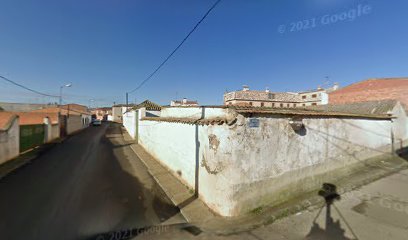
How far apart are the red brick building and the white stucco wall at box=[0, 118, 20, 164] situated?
104ft

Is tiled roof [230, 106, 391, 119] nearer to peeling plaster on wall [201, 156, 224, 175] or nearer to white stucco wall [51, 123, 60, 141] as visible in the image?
peeling plaster on wall [201, 156, 224, 175]

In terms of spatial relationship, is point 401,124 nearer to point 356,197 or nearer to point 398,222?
point 356,197

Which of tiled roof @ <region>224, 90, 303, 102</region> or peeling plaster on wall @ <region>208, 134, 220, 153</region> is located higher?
tiled roof @ <region>224, 90, 303, 102</region>

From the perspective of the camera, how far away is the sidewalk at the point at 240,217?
4617 mm

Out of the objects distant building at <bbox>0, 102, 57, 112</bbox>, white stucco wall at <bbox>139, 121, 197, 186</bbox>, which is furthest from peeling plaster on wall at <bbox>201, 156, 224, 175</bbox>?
distant building at <bbox>0, 102, 57, 112</bbox>

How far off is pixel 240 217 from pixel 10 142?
1230 cm

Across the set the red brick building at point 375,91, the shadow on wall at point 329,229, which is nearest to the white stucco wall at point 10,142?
the shadow on wall at point 329,229

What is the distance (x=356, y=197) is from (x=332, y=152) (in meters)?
1.63

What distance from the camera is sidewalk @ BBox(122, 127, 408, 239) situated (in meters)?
4.62

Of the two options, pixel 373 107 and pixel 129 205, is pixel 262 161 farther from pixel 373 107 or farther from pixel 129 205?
pixel 373 107

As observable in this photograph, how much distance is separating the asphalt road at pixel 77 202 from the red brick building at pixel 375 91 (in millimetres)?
28029

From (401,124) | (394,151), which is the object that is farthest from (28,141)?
(401,124)

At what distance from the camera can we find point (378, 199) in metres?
6.16

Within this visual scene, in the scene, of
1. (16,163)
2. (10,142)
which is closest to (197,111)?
(16,163)
